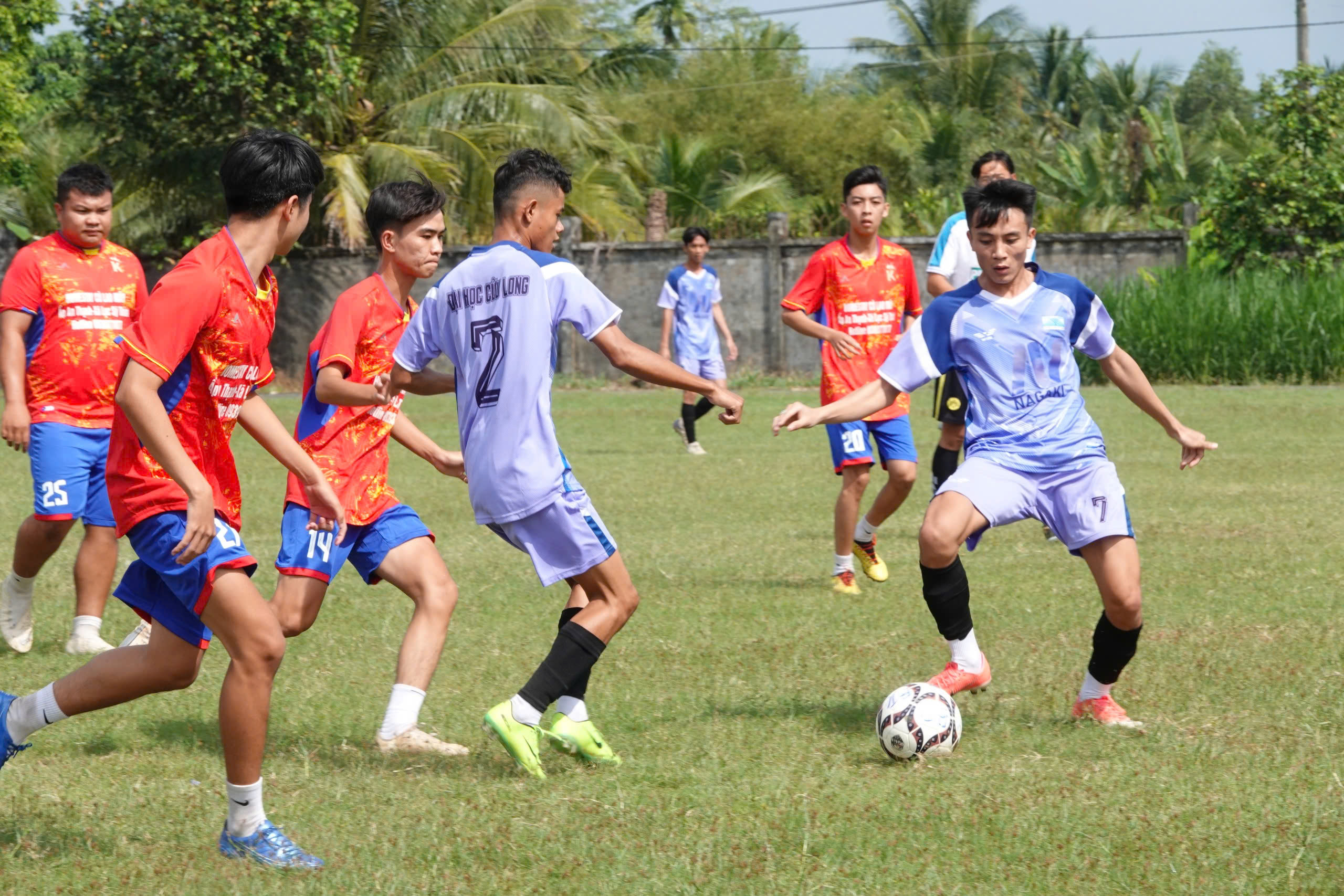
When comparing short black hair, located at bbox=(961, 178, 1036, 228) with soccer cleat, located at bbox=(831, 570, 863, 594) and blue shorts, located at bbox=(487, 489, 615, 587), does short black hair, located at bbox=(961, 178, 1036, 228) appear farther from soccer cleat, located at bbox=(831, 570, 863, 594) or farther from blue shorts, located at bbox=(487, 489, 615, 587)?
soccer cleat, located at bbox=(831, 570, 863, 594)

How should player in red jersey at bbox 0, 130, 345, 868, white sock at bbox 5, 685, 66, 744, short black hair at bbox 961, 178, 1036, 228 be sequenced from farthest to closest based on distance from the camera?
short black hair at bbox 961, 178, 1036, 228, white sock at bbox 5, 685, 66, 744, player in red jersey at bbox 0, 130, 345, 868

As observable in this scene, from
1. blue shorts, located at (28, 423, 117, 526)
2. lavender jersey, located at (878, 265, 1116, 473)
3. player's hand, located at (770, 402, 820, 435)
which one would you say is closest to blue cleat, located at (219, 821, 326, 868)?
player's hand, located at (770, 402, 820, 435)

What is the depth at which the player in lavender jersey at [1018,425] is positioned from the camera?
5.34 m

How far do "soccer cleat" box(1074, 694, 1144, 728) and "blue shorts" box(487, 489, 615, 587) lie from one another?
6.12ft

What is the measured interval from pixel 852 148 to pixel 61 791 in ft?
132

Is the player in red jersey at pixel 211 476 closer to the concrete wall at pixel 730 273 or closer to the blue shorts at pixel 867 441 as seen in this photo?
the blue shorts at pixel 867 441

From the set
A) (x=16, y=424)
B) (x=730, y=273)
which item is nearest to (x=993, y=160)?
(x=16, y=424)

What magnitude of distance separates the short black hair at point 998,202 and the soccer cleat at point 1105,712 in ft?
5.62

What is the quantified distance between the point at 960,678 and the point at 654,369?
68.4 inches

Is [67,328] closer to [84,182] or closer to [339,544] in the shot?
[84,182]

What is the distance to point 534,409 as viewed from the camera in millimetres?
4820

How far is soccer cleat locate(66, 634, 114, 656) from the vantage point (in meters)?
6.84

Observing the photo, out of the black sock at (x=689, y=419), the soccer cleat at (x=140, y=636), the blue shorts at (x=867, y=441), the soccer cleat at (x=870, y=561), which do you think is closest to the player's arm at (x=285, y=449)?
the soccer cleat at (x=140, y=636)

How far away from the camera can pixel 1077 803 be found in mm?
4496
